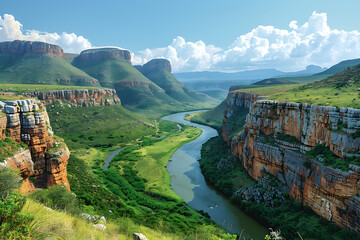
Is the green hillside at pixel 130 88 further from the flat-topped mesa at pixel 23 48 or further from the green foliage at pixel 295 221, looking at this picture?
the green foliage at pixel 295 221

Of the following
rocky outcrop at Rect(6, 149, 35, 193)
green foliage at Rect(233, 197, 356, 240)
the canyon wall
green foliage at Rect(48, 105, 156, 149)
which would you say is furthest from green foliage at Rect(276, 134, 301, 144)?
green foliage at Rect(48, 105, 156, 149)

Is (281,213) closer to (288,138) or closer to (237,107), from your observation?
(288,138)

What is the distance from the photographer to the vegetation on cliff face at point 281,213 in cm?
2622

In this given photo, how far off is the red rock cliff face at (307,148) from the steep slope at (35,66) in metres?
121

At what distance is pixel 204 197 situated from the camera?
138 feet

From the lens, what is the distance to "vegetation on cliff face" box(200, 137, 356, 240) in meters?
26.2

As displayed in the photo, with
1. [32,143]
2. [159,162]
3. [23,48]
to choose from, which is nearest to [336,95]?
[159,162]

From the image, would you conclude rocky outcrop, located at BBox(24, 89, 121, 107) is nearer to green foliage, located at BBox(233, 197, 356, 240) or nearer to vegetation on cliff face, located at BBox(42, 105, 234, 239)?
vegetation on cliff face, located at BBox(42, 105, 234, 239)

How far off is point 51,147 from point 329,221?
123 feet

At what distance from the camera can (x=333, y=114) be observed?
29.0 metres

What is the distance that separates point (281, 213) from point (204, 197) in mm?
14363

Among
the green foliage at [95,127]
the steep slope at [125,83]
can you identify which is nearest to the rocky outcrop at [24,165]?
the green foliage at [95,127]

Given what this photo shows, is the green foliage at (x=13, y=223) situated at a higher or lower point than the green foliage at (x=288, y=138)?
higher

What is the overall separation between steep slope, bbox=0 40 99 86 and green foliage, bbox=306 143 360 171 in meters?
131
